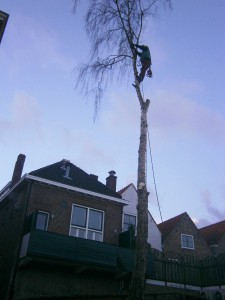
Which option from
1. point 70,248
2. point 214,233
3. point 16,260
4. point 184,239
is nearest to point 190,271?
point 70,248

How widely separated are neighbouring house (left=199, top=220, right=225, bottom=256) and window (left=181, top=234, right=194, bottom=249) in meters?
2.75

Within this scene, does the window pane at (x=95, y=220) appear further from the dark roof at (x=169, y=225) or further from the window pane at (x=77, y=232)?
the dark roof at (x=169, y=225)

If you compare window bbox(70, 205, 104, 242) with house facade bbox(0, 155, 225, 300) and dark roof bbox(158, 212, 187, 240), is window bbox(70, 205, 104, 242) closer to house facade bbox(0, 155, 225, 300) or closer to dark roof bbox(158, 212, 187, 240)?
house facade bbox(0, 155, 225, 300)

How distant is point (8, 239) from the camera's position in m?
19.4

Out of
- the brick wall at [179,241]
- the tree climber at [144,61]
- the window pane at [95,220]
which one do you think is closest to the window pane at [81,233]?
the window pane at [95,220]

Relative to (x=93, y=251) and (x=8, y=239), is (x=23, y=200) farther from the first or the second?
(x=93, y=251)

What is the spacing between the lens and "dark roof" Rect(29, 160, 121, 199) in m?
19.9

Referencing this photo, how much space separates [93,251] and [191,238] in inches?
655

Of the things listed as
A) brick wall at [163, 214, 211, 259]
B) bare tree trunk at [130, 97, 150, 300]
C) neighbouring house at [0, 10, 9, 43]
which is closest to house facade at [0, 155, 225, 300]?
bare tree trunk at [130, 97, 150, 300]

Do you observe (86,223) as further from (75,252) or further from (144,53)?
(144,53)

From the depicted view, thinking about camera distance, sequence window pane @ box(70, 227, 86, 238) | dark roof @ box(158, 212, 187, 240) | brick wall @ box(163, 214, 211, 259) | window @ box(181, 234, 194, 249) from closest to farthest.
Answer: window pane @ box(70, 227, 86, 238) < brick wall @ box(163, 214, 211, 259) < window @ box(181, 234, 194, 249) < dark roof @ box(158, 212, 187, 240)

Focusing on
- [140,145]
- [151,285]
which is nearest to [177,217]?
[151,285]

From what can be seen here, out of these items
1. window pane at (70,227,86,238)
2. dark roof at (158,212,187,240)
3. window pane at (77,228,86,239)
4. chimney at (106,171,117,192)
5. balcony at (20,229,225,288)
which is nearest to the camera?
balcony at (20,229,225,288)

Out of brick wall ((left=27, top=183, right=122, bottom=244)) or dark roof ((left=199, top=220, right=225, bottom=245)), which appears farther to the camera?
dark roof ((left=199, top=220, right=225, bottom=245))
